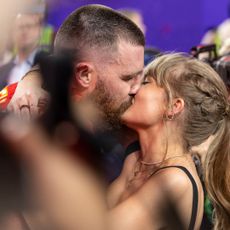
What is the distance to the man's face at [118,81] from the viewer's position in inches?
57.5

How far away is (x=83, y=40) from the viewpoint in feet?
4.93

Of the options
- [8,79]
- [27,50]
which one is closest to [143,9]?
[27,50]

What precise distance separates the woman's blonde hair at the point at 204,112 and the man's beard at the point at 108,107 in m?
0.16

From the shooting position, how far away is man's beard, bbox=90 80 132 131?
1.42m

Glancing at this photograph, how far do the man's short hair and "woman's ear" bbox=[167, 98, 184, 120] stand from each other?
0.75ft

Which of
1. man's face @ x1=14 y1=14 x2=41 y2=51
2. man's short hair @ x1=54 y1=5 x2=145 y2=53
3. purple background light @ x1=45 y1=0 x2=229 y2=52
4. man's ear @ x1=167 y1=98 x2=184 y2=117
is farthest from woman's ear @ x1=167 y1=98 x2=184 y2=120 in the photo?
purple background light @ x1=45 y1=0 x2=229 y2=52

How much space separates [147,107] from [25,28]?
16.6 inches

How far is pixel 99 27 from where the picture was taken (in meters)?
1.60

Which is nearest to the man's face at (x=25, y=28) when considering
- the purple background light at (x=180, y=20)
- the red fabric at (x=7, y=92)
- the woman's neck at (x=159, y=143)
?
the red fabric at (x=7, y=92)

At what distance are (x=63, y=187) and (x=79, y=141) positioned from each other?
12cm

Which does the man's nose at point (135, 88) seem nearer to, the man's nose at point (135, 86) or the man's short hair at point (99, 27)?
the man's nose at point (135, 86)

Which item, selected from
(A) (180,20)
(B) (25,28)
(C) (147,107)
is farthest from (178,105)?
(A) (180,20)

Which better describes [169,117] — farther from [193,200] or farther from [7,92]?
[7,92]

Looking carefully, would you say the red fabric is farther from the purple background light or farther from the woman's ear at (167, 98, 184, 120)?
the purple background light
